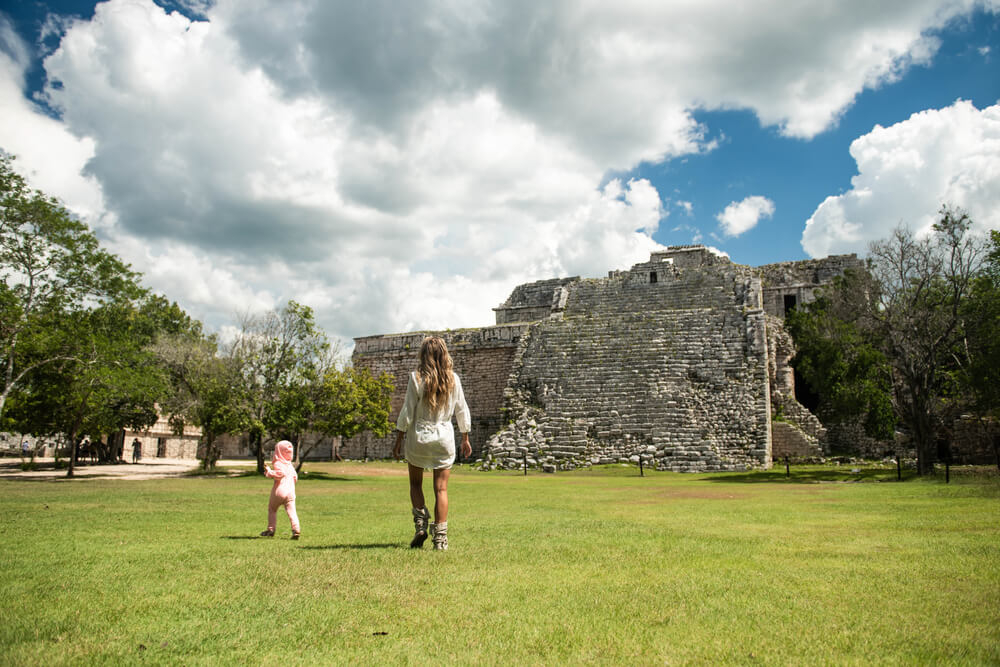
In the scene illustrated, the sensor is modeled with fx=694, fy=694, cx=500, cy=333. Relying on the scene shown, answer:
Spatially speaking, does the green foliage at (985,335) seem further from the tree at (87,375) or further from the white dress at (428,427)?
the tree at (87,375)

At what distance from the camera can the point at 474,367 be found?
28.5 meters

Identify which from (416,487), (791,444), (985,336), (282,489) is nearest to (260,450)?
(282,489)

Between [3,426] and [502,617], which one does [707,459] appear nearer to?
[502,617]

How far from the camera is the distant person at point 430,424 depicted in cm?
539

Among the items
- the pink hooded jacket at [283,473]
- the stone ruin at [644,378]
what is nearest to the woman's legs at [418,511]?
the pink hooded jacket at [283,473]

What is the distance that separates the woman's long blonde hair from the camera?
546 centimetres

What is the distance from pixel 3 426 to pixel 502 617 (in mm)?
22280

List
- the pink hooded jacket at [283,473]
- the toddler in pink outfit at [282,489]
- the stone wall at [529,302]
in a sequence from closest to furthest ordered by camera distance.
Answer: the toddler in pink outfit at [282,489] < the pink hooded jacket at [283,473] < the stone wall at [529,302]

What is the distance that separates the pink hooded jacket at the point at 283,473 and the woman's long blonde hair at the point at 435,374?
61.5 inches

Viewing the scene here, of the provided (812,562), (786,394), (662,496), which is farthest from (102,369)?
(786,394)

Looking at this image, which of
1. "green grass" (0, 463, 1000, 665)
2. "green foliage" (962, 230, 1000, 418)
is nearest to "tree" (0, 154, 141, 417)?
"green grass" (0, 463, 1000, 665)

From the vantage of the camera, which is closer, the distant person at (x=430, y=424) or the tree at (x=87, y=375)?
the distant person at (x=430, y=424)

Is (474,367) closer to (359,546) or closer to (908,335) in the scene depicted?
(908,335)

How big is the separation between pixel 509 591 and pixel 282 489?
3.13 meters
